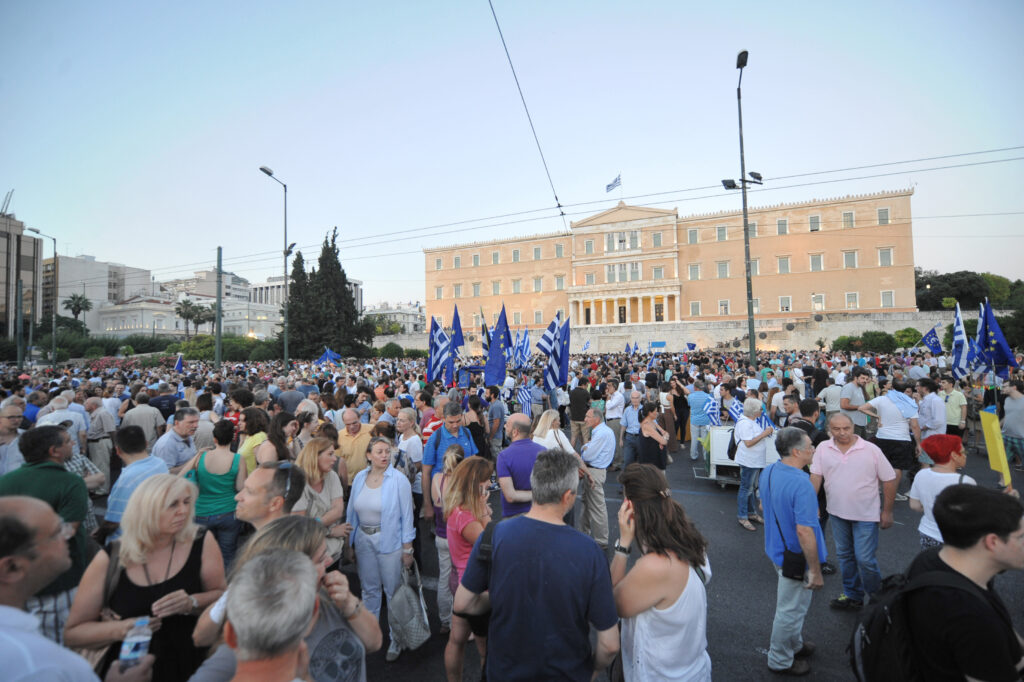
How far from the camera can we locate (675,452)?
1068cm

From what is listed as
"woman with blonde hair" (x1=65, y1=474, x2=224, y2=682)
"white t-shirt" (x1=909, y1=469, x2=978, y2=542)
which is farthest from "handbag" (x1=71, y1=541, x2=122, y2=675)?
"white t-shirt" (x1=909, y1=469, x2=978, y2=542)


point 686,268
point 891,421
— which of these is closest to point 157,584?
point 891,421

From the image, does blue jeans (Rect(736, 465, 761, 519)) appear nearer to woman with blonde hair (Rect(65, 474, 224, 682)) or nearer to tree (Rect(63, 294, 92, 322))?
woman with blonde hair (Rect(65, 474, 224, 682))

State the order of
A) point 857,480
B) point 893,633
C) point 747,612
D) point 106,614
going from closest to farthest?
1. point 893,633
2. point 106,614
3. point 857,480
4. point 747,612

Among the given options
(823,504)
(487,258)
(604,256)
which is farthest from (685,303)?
(823,504)

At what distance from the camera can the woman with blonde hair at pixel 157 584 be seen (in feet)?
6.96

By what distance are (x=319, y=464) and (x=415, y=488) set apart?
2.16 metres

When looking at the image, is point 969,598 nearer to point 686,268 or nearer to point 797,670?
point 797,670

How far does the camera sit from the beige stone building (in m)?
47.0

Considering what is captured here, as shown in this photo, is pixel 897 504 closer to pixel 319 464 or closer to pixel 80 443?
pixel 319 464

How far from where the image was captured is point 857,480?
157 inches

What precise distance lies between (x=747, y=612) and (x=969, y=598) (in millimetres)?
2770

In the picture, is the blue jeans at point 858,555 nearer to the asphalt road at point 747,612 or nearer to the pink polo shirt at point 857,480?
the pink polo shirt at point 857,480

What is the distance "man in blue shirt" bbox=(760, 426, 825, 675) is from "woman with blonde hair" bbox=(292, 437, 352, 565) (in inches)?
119
